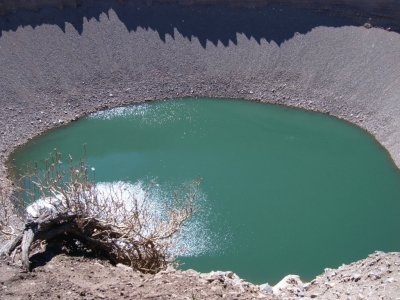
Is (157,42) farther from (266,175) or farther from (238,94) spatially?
(266,175)

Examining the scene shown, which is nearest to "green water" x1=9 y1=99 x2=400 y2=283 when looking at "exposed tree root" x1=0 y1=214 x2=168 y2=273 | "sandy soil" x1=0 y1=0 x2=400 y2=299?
"sandy soil" x1=0 y1=0 x2=400 y2=299

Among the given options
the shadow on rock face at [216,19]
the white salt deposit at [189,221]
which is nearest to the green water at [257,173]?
the white salt deposit at [189,221]

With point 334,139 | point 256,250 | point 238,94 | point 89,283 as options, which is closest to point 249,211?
point 256,250

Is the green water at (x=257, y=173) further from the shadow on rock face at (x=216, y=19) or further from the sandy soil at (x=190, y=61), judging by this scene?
the shadow on rock face at (x=216, y=19)

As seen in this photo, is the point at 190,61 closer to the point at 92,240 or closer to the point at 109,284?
the point at 92,240

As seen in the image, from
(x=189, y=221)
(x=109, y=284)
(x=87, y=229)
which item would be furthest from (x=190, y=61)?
(x=109, y=284)

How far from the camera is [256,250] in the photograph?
1931cm

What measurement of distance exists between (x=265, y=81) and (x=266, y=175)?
8.86 m

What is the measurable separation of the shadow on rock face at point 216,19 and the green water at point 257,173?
472 cm

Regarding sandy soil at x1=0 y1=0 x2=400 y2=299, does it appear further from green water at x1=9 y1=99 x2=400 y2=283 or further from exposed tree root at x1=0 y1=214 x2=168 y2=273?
exposed tree root at x1=0 y1=214 x2=168 y2=273

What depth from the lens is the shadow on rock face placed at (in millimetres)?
33250

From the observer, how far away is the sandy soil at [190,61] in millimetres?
29328

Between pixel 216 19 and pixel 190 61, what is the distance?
352cm

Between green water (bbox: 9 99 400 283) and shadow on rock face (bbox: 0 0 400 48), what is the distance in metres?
4.72
